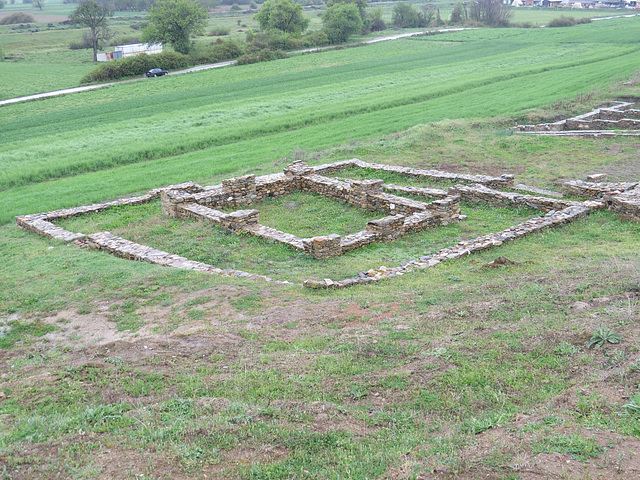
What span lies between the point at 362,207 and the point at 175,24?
62.9 metres

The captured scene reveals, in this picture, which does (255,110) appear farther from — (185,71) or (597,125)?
(185,71)

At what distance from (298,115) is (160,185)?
16385mm

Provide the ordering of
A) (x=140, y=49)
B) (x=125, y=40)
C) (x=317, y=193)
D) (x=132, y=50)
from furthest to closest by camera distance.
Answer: (x=125, y=40) → (x=140, y=49) → (x=132, y=50) → (x=317, y=193)

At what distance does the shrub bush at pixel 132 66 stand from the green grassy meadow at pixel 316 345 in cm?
3456

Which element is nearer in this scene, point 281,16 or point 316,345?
point 316,345

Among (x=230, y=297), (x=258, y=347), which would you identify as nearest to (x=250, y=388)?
(x=258, y=347)

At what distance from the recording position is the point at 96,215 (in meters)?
21.3

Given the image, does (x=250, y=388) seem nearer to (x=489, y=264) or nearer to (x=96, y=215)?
(x=489, y=264)

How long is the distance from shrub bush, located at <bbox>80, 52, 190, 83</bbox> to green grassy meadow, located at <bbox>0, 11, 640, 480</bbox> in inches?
1361

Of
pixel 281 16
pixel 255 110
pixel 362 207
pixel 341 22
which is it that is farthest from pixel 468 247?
pixel 281 16

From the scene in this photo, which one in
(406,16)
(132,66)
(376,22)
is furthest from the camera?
(406,16)

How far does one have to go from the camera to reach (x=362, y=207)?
69.3ft

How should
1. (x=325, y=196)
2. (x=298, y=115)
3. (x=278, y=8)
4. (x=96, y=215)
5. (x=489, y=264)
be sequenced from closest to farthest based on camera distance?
(x=489, y=264), (x=96, y=215), (x=325, y=196), (x=298, y=115), (x=278, y=8)

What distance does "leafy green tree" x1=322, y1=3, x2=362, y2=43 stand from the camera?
85.2 m
